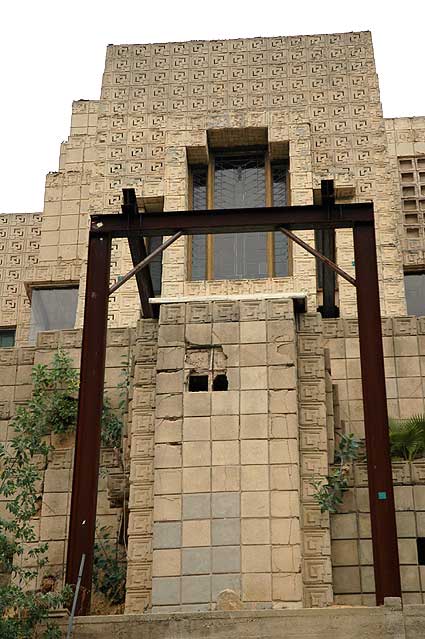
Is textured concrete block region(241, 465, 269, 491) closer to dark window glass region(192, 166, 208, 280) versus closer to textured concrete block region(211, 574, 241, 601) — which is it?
textured concrete block region(211, 574, 241, 601)

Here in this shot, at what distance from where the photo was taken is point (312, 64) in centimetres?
2741

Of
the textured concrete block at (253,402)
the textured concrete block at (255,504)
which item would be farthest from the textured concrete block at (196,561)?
the textured concrete block at (253,402)

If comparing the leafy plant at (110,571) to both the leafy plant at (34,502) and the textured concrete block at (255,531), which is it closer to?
the leafy plant at (34,502)

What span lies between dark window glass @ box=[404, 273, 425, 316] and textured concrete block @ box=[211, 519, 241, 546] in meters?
10.4

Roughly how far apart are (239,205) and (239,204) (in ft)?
0.10

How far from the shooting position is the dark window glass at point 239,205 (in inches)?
969

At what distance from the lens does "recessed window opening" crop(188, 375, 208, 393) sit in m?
17.8

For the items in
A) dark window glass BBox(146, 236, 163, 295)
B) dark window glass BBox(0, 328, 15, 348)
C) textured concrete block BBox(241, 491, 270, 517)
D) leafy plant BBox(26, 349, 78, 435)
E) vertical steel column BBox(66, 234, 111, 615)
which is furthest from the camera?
dark window glass BBox(0, 328, 15, 348)

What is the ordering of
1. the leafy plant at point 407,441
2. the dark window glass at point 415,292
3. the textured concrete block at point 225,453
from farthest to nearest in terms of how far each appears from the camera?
the dark window glass at point 415,292 < the leafy plant at point 407,441 < the textured concrete block at point 225,453

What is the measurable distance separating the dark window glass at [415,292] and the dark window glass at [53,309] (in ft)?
26.0

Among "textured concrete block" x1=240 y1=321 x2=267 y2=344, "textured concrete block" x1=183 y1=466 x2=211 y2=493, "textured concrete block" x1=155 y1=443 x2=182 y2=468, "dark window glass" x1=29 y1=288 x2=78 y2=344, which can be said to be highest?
"dark window glass" x1=29 y1=288 x2=78 y2=344

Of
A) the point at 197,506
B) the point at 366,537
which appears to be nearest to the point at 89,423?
the point at 197,506

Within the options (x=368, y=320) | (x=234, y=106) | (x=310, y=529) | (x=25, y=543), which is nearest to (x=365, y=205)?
(x=368, y=320)

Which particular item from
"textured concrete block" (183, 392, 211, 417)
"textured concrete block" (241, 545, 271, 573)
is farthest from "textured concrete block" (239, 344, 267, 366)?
"textured concrete block" (241, 545, 271, 573)
